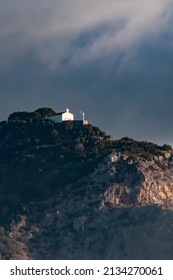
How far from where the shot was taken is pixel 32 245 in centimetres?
16938

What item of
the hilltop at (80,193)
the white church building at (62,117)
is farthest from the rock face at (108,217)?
the white church building at (62,117)

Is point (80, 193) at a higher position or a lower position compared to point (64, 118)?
lower

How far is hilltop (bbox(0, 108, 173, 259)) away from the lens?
166 meters

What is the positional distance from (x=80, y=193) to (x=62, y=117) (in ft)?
54.2

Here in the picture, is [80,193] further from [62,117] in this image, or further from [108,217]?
[62,117]

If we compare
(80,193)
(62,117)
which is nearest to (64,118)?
(62,117)

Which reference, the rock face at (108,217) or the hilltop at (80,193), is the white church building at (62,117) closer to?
the hilltop at (80,193)

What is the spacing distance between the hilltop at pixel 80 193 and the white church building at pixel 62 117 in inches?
32.3

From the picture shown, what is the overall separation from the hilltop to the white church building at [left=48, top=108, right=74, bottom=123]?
82cm

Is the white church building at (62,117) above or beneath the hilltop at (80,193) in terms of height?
above

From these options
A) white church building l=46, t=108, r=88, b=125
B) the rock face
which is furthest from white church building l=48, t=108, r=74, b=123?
the rock face

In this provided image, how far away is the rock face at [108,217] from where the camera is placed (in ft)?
541

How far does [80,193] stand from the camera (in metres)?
175
